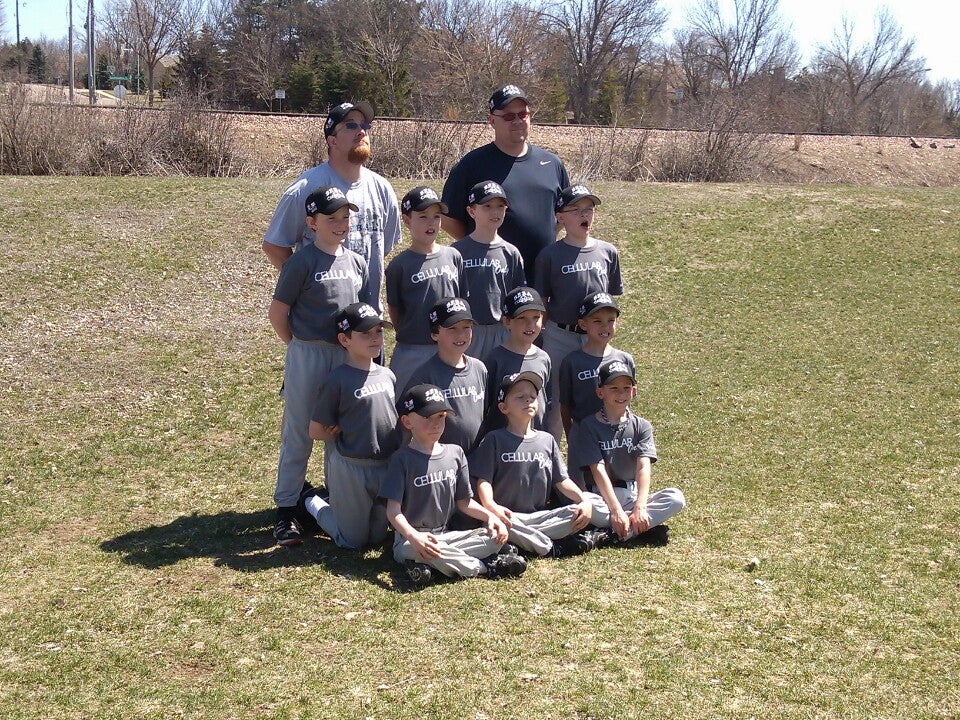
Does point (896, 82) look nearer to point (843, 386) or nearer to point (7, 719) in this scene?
point (843, 386)

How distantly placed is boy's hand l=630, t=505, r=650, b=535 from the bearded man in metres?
1.65

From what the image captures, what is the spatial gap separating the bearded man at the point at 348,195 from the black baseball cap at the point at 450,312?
42cm

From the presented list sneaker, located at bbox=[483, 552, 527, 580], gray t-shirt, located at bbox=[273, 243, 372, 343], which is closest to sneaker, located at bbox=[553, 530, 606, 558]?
sneaker, located at bbox=[483, 552, 527, 580]

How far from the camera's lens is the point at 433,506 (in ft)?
16.0

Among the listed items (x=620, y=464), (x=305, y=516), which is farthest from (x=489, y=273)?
(x=305, y=516)

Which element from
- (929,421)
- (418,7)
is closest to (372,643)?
(929,421)

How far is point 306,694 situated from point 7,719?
1009mm

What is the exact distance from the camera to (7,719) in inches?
141

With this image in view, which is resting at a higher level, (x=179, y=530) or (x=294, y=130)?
(x=294, y=130)

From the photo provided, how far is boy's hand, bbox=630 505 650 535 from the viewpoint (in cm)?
520

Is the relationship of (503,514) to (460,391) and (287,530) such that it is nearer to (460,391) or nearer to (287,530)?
(460,391)

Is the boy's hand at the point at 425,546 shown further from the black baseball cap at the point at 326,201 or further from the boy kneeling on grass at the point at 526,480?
the black baseball cap at the point at 326,201

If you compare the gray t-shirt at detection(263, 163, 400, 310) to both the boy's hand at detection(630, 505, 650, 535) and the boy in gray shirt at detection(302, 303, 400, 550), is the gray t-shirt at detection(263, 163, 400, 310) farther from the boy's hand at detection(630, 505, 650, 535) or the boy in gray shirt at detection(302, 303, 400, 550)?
the boy's hand at detection(630, 505, 650, 535)

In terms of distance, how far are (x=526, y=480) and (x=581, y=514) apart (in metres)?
0.31
